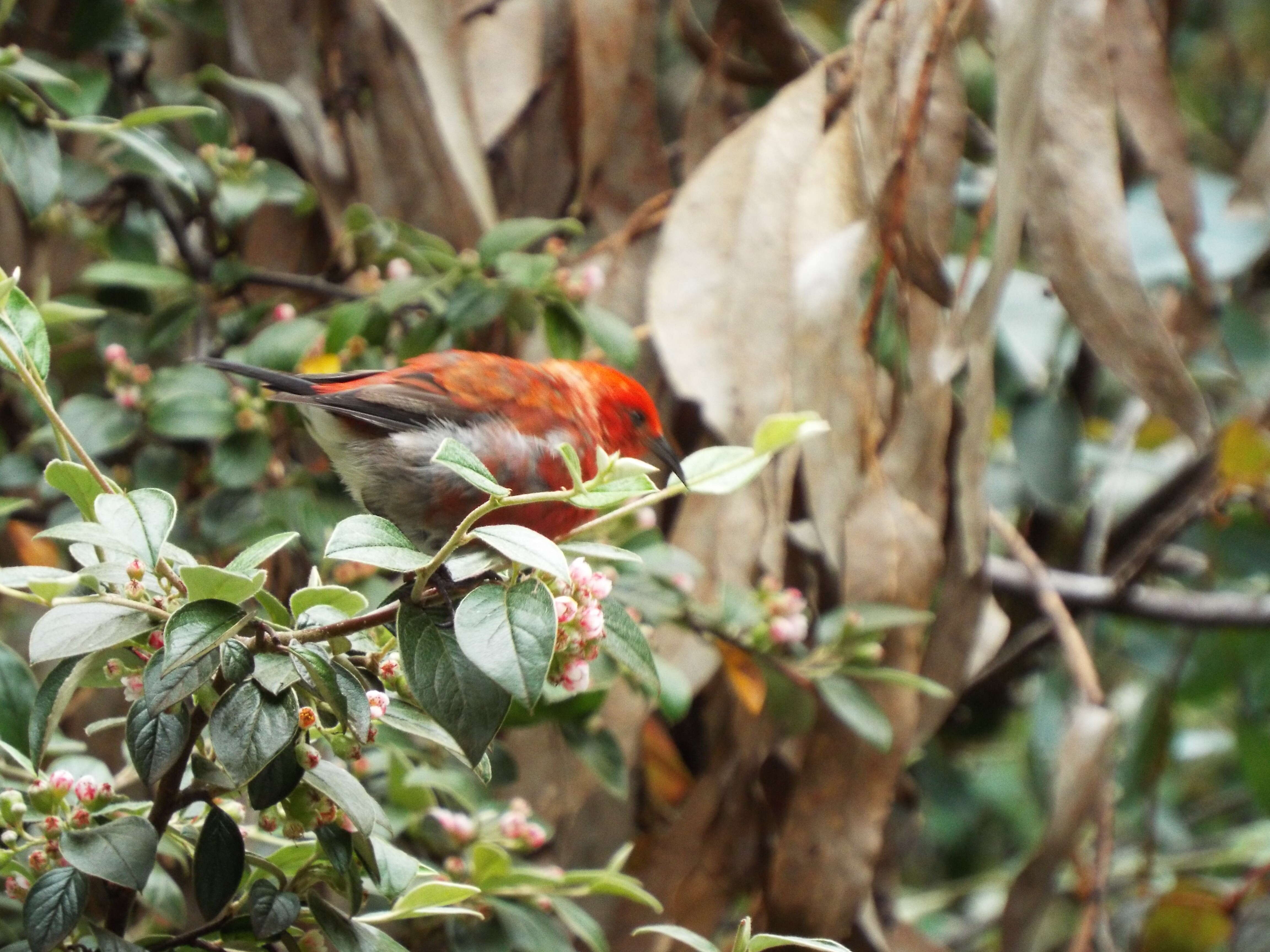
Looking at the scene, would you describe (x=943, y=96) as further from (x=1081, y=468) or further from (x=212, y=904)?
(x=1081, y=468)

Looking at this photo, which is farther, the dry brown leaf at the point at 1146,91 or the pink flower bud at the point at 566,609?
the dry brown leaf at the point at 1146,91

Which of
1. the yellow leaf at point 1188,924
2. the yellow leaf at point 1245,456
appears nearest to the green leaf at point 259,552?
the yellow leaf at point 1245,456

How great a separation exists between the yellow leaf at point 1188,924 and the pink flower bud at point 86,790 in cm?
260

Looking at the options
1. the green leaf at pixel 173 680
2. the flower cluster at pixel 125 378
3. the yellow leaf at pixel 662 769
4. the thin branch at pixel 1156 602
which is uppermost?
the green leaf at pixel 173 680

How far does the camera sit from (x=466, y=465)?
1140 millimetres

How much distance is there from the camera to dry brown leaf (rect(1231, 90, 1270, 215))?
2408 mm

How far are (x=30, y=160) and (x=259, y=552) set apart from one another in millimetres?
1024

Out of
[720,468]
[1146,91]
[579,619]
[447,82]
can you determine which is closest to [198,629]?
[579,619]

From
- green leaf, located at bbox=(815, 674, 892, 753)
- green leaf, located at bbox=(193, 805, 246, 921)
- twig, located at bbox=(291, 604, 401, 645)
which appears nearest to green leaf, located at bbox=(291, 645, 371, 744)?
twig, located at bbox=(291, 604, 401, 645)

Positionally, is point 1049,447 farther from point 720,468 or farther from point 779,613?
point 720,468

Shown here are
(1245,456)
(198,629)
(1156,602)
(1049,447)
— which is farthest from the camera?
(1156,602)

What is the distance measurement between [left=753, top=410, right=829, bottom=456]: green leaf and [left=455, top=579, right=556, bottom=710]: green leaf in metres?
0.35

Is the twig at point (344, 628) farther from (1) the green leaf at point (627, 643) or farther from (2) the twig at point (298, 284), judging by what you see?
(2) the twig at point (298, 284)

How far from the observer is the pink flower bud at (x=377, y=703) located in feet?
3.95
